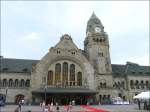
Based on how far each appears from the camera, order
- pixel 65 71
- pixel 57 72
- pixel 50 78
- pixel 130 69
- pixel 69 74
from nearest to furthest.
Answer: pixel 50 78 < pixel 57 72 < pixel 69 74 < pixel 65 71 < pixel 130 69

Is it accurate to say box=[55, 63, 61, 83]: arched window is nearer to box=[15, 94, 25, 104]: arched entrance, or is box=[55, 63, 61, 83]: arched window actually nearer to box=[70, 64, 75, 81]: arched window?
box=[70, 64, 75, 81]: arched window

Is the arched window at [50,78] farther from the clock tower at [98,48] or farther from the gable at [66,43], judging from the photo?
the clock tower at [98,48]

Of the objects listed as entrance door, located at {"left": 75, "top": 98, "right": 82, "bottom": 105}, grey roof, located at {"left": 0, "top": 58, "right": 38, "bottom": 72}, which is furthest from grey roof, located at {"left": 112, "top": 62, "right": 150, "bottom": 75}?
grey roof, located at {"left": 0, "top": 58, "right": 38, "bottom": 72}

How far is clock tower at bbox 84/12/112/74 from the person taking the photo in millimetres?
62094

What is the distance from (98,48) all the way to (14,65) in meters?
24.4

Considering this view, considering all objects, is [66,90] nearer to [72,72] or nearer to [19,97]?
[72,72]

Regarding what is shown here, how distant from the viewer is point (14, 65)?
59062 millimetres

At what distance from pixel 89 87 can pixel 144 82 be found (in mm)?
20516

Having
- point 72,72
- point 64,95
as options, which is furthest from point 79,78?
point 64,95

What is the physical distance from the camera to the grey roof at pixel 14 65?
56.8 metres

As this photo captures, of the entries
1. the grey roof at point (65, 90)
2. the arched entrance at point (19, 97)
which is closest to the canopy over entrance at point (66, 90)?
the grey roof at point (65, 90)

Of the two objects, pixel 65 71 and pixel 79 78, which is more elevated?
pixel 65 71

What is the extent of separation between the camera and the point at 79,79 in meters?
58.0

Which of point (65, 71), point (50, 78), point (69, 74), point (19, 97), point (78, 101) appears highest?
point (65, 71)
